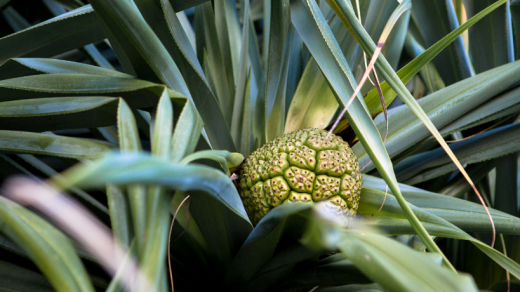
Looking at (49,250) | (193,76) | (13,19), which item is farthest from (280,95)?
(13,19)

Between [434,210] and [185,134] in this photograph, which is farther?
[434,210]

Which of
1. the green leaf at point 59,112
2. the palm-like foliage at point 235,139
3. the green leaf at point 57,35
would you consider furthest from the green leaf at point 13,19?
the green leaf at point 59,112

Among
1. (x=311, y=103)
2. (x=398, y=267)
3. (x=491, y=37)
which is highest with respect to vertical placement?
(x=491, y=37)

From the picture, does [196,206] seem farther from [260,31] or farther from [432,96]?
[260,31]

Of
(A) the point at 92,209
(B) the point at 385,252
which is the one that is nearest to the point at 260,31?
(A) the point at 92,209

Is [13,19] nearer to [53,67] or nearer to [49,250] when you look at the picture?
[53,67]

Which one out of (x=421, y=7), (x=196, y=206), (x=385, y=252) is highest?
(x=421, y=7)

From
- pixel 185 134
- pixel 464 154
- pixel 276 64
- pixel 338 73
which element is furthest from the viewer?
pixel 464 154
